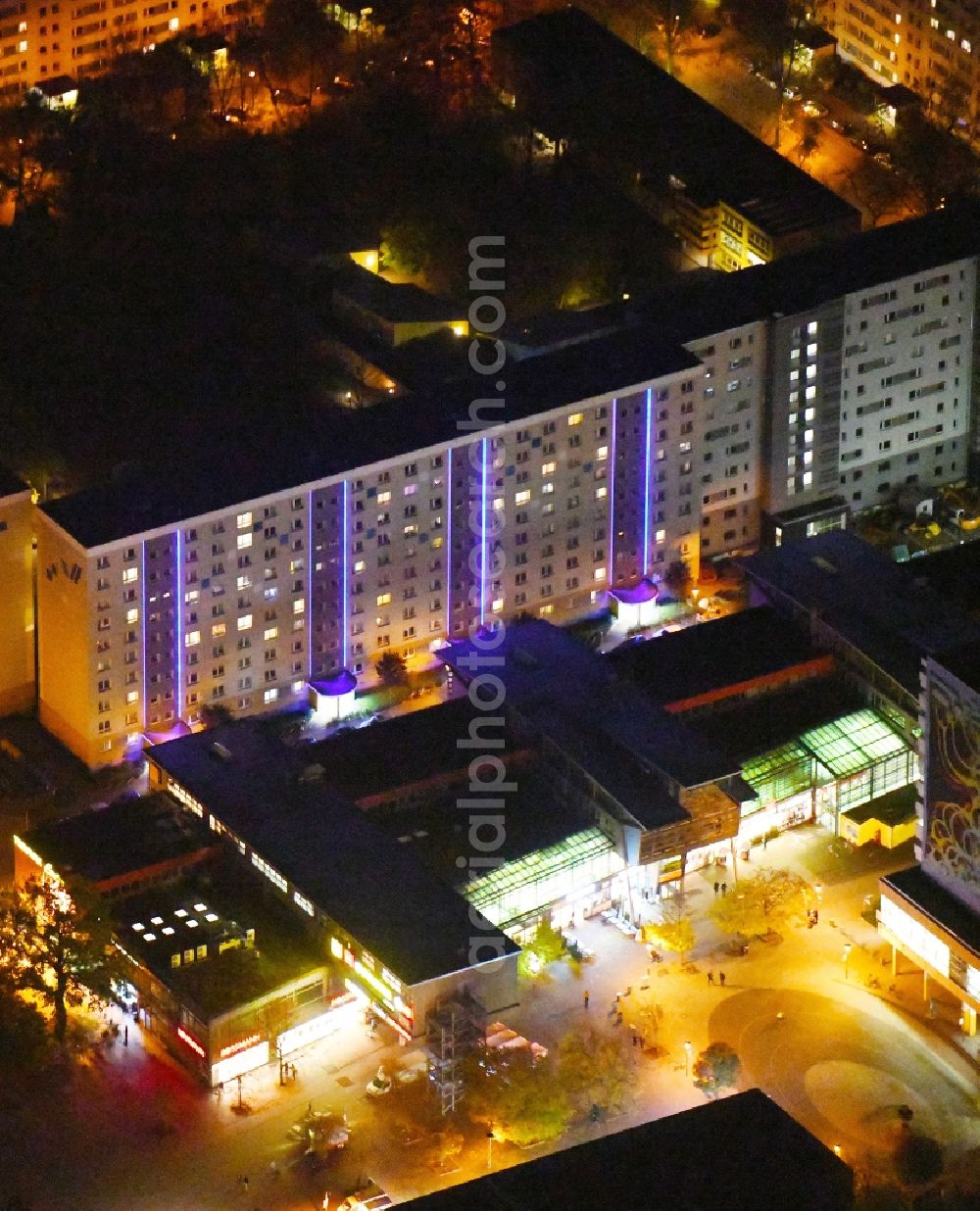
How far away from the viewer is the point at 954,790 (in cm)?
16975

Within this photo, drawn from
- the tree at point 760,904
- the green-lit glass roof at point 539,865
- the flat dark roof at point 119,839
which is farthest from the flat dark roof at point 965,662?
the flat dark roof at point 119,839

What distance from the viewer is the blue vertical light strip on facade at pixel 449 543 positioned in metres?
189

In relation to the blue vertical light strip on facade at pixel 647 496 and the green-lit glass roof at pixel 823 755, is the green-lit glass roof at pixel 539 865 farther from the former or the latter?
the blue vertical light strip on facade at pixel 647 496

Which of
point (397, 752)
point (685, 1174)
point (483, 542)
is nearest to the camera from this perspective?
point (685, 1174)

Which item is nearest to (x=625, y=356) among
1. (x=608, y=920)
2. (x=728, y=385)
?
(x=728, y=385)

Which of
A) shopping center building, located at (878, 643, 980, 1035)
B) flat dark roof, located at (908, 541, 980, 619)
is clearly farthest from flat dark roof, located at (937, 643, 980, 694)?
flat dark roof, located at (908, 541, 980, 619)

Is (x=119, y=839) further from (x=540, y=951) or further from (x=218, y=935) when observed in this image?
(x=540, y=951)

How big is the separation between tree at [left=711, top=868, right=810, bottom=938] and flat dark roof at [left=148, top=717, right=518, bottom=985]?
11.5 m

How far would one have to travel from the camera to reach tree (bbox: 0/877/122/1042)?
544 feet

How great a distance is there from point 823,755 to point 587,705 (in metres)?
11.7

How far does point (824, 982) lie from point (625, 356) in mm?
38136

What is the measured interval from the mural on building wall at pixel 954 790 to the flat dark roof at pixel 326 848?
20.4 metres

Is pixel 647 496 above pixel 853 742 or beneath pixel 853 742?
above

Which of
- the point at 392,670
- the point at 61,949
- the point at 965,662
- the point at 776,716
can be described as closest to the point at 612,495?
the point at 392,670
